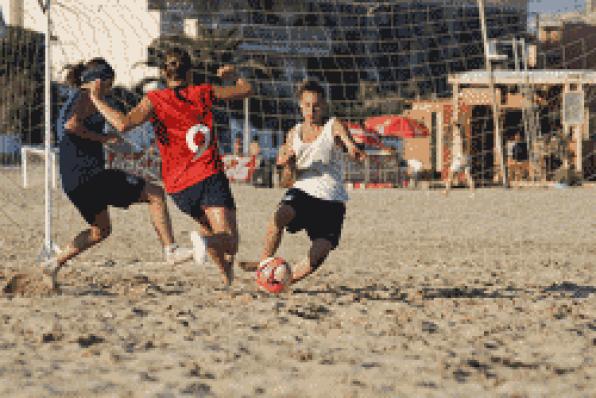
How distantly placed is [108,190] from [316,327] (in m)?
1.80

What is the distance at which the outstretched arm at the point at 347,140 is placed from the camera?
20.7 ft

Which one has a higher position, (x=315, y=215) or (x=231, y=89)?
(x=231, y=89)

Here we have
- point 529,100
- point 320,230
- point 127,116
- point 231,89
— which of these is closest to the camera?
point 127,116

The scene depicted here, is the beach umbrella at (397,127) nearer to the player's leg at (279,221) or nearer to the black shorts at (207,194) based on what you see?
the player's leg at (279,221)

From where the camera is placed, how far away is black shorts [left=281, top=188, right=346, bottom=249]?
6.59 meters

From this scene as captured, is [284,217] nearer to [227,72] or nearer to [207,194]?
[207,194]

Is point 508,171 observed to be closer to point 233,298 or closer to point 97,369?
point 233,298

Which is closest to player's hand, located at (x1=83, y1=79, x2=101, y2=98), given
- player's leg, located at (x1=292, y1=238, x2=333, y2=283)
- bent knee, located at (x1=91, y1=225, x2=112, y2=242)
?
bent knee, located at (x1=91, y1=225, x2=112, y2=242)

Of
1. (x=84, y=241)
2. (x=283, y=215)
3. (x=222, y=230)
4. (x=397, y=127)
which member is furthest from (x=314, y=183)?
(x=397, y=127)

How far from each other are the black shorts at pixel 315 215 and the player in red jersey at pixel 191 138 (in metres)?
0.71

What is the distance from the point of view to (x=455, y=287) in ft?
24.4

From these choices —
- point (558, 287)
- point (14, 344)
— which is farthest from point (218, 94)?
point (558, 287)

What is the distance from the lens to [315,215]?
6609 mm

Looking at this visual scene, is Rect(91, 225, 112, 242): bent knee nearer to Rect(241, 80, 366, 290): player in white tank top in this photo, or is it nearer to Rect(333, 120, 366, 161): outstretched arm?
Rect(241, 80, 366, 290): player in white tank top
